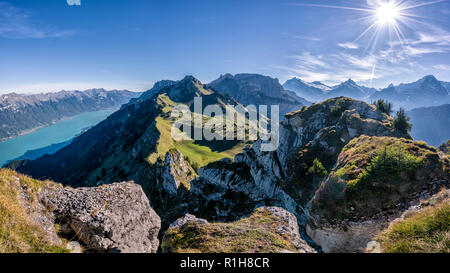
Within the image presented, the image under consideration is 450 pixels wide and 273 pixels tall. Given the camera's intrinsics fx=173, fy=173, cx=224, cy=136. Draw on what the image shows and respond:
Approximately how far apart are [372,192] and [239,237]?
1322cm

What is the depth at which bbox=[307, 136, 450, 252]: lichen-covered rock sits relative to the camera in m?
14.6

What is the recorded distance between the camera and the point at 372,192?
1605cm

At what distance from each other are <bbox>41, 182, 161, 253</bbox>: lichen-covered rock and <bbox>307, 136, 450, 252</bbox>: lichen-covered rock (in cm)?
1878

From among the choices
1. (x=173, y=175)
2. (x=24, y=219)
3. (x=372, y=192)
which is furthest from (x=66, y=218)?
(x=173, y=175)

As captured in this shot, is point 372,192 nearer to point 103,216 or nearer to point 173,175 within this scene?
point 103,216

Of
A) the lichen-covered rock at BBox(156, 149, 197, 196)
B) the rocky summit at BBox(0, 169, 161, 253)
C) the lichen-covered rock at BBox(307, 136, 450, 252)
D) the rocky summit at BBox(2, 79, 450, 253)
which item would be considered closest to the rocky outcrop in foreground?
the rocky summit at BBox(2, 79, 450, 253)

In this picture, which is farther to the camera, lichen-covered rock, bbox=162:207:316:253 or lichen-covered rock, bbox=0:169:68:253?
lichen-covered rock, bbox=162:207:316:253

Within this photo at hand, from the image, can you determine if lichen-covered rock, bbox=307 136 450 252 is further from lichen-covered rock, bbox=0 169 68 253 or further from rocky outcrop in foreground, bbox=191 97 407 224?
lichen-covered rock, bbox=0 169 68 253

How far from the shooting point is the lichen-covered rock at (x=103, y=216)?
11.7m

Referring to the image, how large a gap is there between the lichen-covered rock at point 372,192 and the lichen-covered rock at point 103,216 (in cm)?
1878

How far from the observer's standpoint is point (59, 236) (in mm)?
10539
